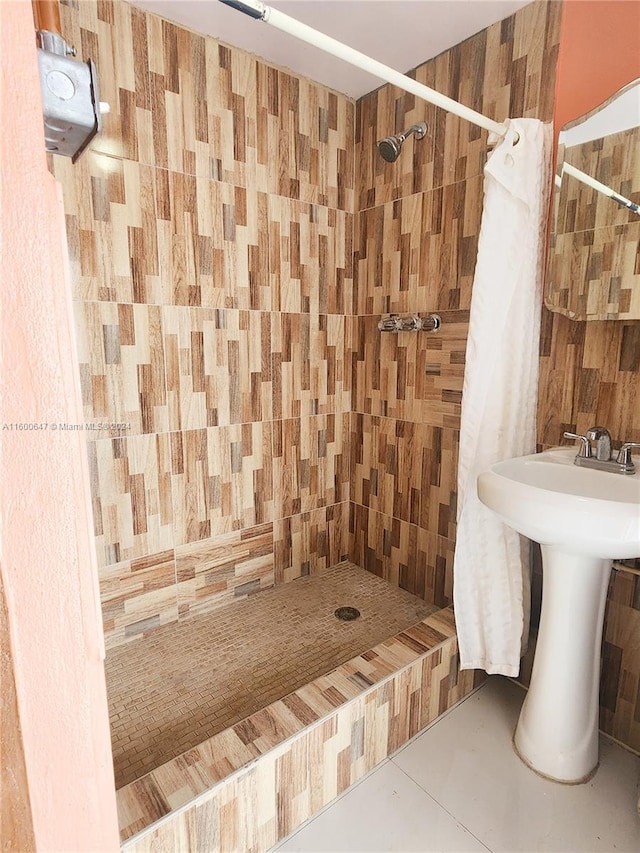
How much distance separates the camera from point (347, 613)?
2.12 meters

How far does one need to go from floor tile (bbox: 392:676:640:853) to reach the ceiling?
7.98ft

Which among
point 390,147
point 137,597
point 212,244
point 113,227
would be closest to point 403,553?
point 137,597

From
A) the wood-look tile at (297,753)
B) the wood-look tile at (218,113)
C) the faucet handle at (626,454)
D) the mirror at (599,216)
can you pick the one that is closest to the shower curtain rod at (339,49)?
the mirror at (599,216)

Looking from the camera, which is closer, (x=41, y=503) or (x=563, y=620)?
(x=41, y=503)

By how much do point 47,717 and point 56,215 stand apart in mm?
514

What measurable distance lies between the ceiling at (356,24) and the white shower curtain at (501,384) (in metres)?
0.52

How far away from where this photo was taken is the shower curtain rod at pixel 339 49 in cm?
95

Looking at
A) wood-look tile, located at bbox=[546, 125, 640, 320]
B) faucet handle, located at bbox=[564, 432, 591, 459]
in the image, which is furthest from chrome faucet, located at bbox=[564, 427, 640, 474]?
wood-look tile, located at bbox=[546, 125, 640, 320]

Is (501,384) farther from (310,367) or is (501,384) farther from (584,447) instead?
(310,367)

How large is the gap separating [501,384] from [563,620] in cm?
74

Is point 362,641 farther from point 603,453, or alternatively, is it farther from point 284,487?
point 603,453

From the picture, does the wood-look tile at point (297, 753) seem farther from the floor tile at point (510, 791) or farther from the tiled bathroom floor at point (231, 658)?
the tiled bathroom floor at point (231, 658)

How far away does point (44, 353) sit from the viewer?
47 centimetres

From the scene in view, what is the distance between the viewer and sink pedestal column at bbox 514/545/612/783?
1.42 meters
